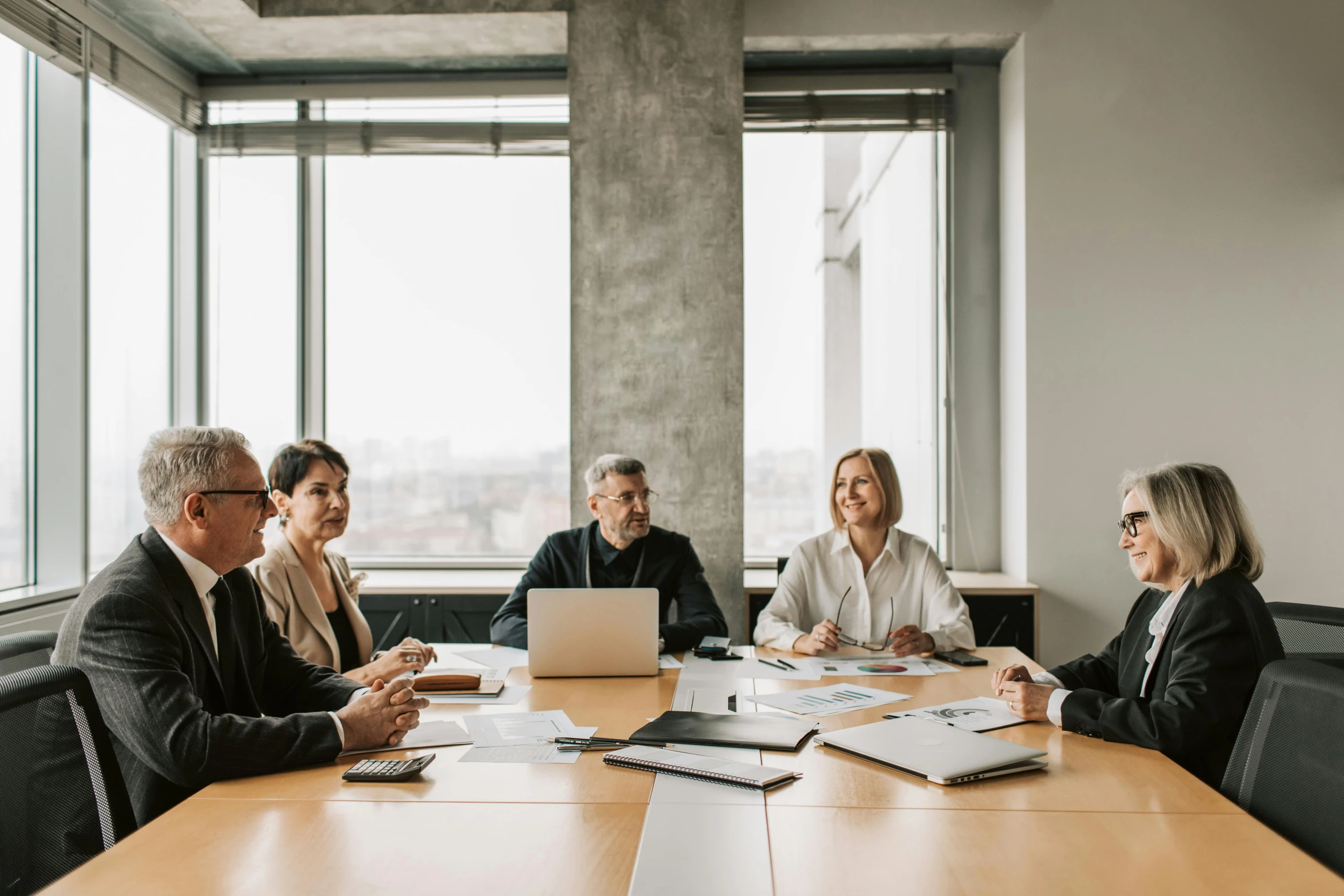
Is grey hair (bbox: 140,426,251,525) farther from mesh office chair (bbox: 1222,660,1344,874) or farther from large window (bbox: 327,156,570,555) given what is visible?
large window (bbox: 327,156,570,555)

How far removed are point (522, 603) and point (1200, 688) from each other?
208cm

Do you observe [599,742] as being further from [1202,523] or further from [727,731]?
[1202,523]

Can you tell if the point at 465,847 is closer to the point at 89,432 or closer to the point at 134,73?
the point at 89,432

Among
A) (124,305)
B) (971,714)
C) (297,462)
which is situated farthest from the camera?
(124,305)

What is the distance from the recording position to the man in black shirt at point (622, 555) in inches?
133

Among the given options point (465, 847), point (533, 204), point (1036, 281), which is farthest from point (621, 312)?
point (465, 847)

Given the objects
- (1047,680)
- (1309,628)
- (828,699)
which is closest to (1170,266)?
(1309,628)

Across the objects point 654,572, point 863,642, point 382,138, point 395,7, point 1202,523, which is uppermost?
point 395,7

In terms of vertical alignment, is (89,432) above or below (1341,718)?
above

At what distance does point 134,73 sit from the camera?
411 cm

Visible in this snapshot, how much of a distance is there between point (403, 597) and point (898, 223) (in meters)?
3.02

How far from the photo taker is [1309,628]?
2318 mm

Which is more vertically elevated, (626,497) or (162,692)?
(626,497)

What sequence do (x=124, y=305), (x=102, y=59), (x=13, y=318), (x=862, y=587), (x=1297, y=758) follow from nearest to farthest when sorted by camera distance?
(x=1297, y=758) < (x=862, y=587) < (x=13, y=318) < (x=102, y=59) < (x=124, y=305)
